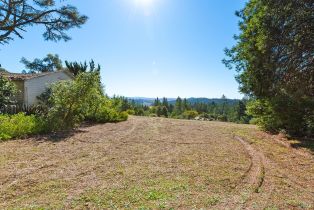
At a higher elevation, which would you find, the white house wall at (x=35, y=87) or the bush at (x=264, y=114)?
the white house wall at (x=35, y=87)

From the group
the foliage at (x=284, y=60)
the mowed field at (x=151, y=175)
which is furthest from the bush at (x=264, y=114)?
the mowed field at (x=151, y=175)

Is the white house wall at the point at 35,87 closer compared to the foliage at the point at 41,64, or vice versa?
the white house wall at the point at 35,87

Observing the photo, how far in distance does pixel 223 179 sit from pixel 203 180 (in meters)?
0.42

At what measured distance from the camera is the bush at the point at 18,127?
882 centimetres

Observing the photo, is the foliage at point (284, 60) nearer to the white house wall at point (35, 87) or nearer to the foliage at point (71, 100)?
the foliage at point (71, 100)

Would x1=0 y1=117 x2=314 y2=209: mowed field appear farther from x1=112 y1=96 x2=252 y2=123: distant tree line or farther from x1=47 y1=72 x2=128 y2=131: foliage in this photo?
x1=112 y1=96 x2=252 y2=123: distant tree line

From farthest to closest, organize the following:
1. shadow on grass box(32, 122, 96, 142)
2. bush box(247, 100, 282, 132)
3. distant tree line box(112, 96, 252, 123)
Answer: distant tree line box(112, 96, 252, 123) → bush box(247, 100, 282, 132) → shadow on grass box(32, 122, 96, 142)

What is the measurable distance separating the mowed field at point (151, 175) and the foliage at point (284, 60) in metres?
2.28

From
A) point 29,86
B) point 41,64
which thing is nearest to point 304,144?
point 29,86

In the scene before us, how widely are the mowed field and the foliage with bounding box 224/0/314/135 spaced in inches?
89.8

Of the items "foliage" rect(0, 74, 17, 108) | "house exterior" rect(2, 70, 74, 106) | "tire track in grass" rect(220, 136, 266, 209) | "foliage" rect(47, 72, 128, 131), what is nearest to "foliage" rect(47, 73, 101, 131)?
"foliage" rect(47, 72, 128, 131)

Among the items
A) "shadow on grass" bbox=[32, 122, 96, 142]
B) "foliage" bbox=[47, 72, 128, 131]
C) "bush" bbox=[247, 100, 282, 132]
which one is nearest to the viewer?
"shadow on grass" bbox=[32, 122, 96, 142]

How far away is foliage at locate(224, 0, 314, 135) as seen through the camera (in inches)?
314

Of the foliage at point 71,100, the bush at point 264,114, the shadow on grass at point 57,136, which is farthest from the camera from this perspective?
the bush at point 264,114
